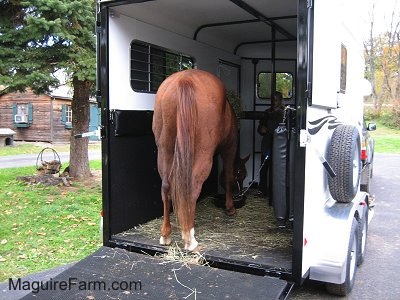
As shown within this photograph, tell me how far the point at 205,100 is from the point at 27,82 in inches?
173

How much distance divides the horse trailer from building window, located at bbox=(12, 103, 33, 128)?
21.2m

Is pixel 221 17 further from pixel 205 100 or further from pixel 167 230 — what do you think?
pixel 167 230

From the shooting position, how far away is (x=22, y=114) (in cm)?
2427

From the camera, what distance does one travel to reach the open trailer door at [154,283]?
2.75 m

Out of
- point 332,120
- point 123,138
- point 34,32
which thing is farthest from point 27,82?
point 332,120

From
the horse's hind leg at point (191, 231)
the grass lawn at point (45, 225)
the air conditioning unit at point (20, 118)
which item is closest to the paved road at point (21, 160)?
the grass lawn at point (45, 225)

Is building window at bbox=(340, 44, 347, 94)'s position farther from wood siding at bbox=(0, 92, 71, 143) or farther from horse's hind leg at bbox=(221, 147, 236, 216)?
wood siding at bbox=(0, 92, 71, 143)

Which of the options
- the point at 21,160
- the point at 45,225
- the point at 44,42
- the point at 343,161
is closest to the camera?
the point at 343,161

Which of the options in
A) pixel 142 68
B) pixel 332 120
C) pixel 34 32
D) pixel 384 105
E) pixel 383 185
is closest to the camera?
pixel 332 120

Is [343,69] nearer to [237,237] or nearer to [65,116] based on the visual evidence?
[237,237]

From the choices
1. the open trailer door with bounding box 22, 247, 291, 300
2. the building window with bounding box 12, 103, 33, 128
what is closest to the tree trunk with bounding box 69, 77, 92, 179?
the open trailer door with bounding box 22, 247, 291, 300

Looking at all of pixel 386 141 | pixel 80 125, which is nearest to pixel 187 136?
pixel 80 125

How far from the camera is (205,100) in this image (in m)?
3.67

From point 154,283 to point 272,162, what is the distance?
1.52 m
